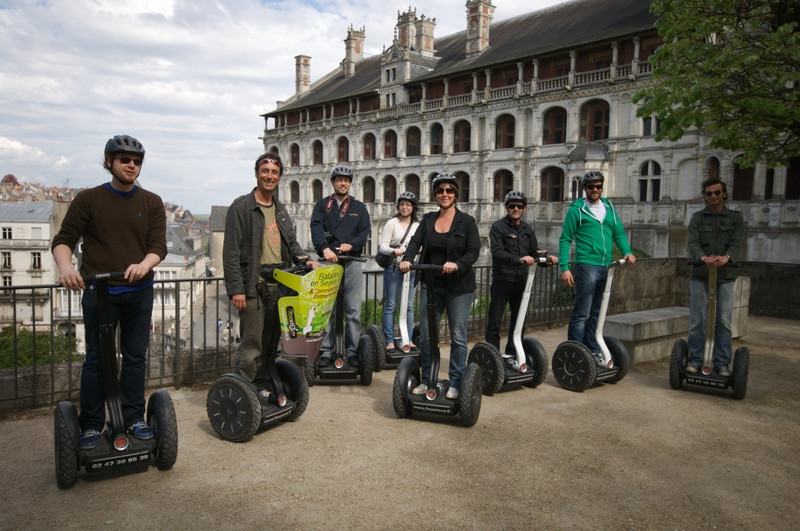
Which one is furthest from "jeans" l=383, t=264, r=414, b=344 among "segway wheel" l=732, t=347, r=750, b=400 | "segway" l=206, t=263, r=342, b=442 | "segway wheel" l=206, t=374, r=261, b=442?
"segway wheel" l=732, t=347, r=750, b=400

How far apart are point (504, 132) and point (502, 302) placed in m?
41.6

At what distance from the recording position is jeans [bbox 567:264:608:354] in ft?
23.3

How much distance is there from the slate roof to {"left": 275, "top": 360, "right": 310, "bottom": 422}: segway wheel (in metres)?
34.7

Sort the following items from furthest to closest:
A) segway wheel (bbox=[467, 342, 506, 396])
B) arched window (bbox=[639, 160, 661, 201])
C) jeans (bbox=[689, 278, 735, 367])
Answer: arched window (bbox=[639, 160, 661, 201]), jeans (bbox=[689, 278, 735, 367]), segway wheel (bbox=[467, 342, 506, 396])

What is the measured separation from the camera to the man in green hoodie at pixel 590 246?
278 inches

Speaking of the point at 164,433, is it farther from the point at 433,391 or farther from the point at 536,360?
the point at 536,360

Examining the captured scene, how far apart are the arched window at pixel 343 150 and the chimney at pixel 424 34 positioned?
1134 cm

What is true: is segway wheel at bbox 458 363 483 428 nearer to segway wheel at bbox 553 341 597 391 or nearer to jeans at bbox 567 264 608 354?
segway wheel at bbox 553 341 597 391

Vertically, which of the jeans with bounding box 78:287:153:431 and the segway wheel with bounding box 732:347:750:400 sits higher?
the jeans with bounding box 78:287:153:431

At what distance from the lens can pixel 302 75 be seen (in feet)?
228

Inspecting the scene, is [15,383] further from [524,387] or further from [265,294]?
[524,387]

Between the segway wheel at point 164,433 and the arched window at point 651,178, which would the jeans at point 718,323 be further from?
the arched window at point 651,178

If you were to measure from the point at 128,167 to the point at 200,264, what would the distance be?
458ft

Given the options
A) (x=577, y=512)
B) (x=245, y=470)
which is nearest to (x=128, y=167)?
(x=245, y=470)
